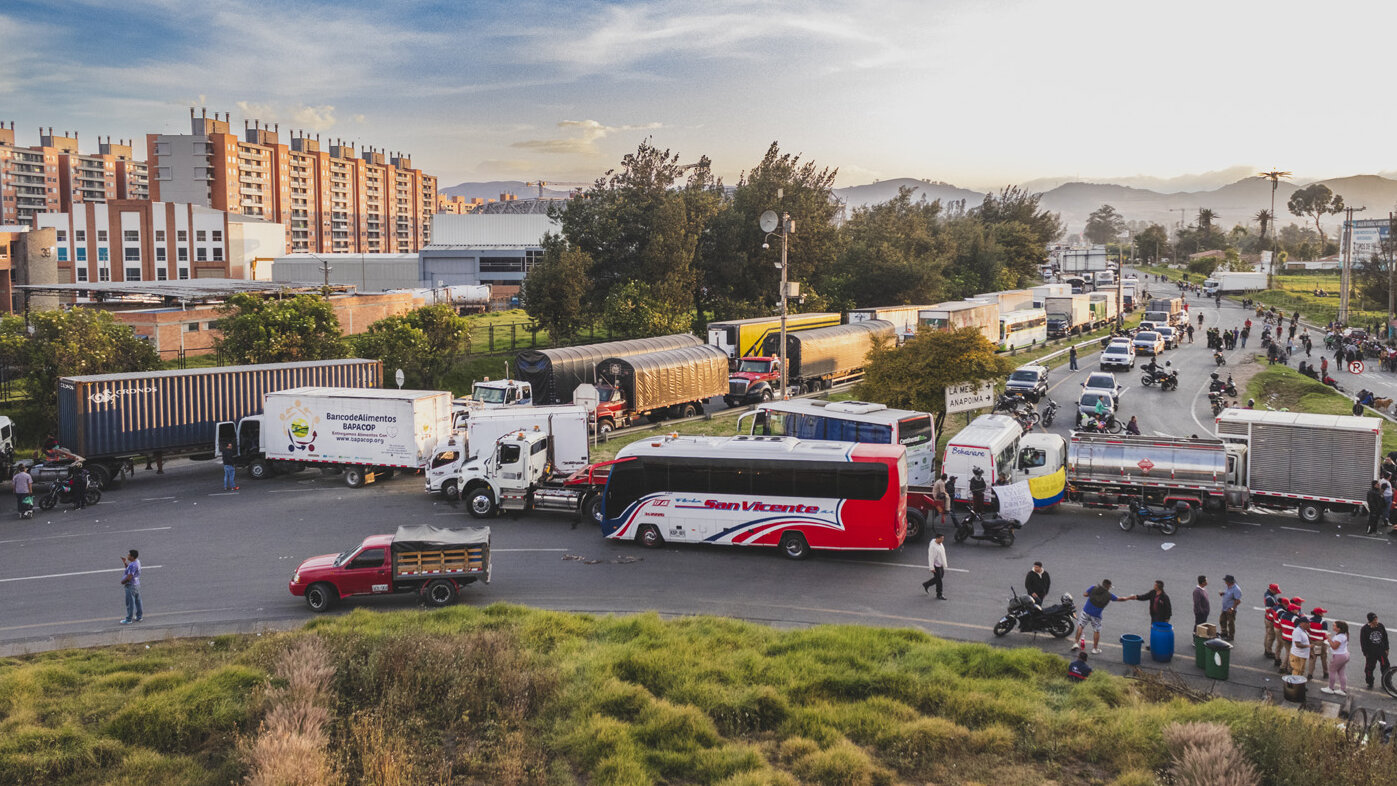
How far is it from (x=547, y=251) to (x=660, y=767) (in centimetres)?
4569

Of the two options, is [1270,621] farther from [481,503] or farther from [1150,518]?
[481,503]

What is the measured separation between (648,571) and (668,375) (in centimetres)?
1901

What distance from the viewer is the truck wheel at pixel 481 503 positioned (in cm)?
2541

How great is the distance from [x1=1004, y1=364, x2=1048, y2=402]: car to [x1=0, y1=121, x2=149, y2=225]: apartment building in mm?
156945

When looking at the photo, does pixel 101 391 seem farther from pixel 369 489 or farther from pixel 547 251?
pixel 547 251

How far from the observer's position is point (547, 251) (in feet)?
181

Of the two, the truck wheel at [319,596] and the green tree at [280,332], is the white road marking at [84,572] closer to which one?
the truck wheel at [319,596]

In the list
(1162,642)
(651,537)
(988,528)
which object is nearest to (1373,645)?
(1162,642)

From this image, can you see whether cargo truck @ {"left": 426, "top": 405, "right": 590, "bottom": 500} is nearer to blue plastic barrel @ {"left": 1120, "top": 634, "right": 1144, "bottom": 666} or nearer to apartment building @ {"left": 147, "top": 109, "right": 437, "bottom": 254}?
blue plastic barrel @ {"left": 1120, "top": 634, "right": 1144, "bottom": 666}

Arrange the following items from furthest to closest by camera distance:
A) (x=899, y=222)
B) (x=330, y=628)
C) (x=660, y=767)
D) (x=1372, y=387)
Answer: (x=899, y=222)
(x=1372, y=387)
(x=330, y=628)
(x=660, y=767)

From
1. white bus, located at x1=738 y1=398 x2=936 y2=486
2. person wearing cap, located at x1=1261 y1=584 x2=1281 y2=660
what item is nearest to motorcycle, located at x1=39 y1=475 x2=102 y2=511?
white bus, located at x1=738 y1=398 x2=936 y2=486

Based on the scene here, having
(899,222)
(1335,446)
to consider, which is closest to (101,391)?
(1335,446)

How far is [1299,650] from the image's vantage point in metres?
14.5

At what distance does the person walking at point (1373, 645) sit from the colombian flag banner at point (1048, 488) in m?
10.6
